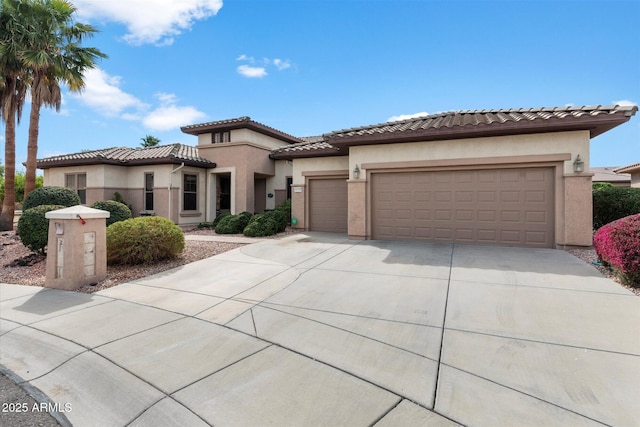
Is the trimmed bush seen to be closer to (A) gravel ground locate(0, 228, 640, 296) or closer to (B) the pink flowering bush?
(A) gravel ground locate(0, 228, 640, 296)

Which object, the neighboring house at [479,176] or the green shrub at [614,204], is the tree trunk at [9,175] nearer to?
the neighboring house at [479,176]

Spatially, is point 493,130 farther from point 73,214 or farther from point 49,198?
point 49,198

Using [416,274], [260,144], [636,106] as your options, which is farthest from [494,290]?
[260,144]

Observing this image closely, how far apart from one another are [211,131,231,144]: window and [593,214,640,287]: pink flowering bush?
16.1 meters

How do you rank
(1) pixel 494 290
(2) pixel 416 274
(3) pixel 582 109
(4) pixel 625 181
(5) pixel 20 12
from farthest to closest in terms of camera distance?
(4) pixel 625 181
(5) pixel 20 12
(3) pixel 582 109
(2) pixel 416 274
(1) pixel 494 290

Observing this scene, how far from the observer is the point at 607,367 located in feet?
10.6

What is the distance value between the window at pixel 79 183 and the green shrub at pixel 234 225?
8.79 metres

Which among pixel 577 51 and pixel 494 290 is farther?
pixel 577 51

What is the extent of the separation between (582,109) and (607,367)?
8531mm

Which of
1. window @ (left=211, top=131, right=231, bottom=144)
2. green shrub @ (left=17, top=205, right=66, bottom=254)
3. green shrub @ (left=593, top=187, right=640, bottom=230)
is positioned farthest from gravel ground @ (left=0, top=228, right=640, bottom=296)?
window @ (left=211, top=131, right=231, bottom=144)

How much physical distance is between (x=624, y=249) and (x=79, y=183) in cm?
2246

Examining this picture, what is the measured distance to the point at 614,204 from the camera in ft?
35.2

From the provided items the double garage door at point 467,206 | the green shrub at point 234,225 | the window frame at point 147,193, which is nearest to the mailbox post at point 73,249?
the green shrub at point 234,225

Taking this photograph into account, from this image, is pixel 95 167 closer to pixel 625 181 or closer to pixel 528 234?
pixel 528 234
